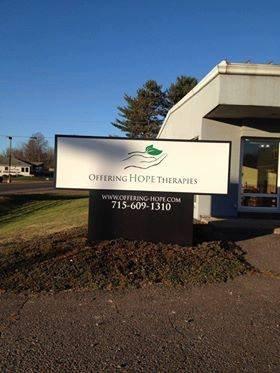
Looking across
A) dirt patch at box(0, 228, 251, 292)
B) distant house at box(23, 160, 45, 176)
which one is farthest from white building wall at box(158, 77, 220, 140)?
distant house at box(23, 160, 45, 176)

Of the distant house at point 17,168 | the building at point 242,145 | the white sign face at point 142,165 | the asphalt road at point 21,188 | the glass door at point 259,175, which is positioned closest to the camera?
the white sign face at point 142,165

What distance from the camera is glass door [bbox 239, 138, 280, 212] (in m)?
13.7

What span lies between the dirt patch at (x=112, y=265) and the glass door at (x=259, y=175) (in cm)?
512

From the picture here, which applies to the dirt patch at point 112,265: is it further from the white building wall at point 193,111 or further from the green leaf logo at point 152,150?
the white building wall at point 193,111

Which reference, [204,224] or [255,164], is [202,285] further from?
[255,164]

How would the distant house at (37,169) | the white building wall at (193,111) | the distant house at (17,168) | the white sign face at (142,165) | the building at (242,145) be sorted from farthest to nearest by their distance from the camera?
the distant house at (37,169) < the distant house at (17,168) < the building at (242,145) < the white building wall at (193,111) < the white sign face at (142,165)

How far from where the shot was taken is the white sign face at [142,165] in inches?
352

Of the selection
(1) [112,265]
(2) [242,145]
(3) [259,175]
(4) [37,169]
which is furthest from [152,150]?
(4) [37,169]

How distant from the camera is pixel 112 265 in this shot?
288 inches

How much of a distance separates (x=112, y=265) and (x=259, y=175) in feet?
25.5

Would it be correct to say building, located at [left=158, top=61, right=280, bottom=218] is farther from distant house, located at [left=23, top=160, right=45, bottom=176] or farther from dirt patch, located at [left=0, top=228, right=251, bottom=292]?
distant house, located at [left=23, top=160, right=45, bottom=176]

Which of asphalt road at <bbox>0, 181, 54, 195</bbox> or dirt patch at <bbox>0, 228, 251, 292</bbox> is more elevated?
dirt patch at <bbox>0, 228, 251, 292</bbox>

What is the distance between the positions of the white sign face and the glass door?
4723 mm

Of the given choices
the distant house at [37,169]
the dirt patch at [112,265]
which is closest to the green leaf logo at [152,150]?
the dirt patch at [112,265]
